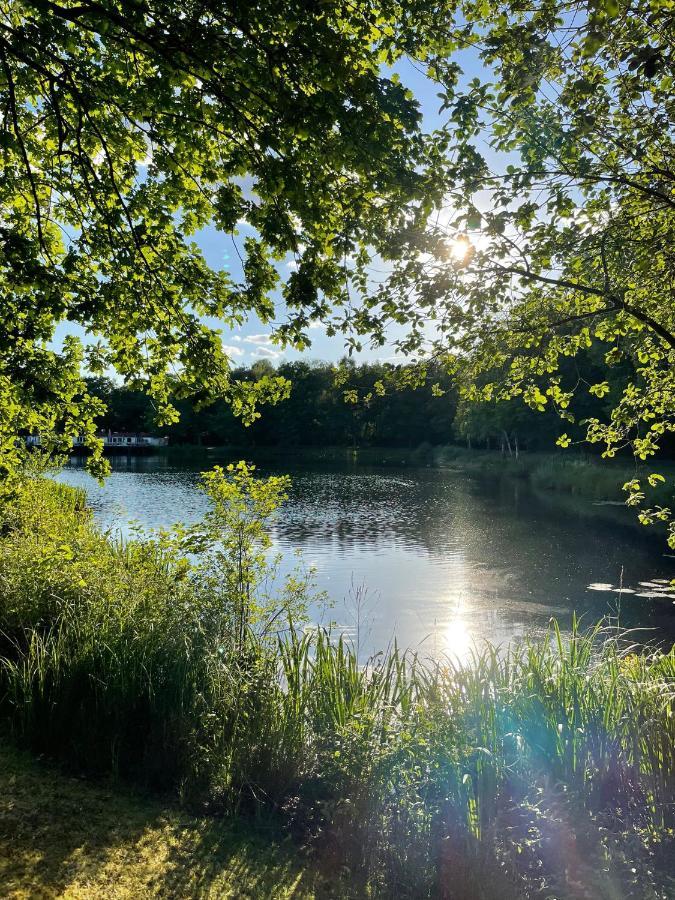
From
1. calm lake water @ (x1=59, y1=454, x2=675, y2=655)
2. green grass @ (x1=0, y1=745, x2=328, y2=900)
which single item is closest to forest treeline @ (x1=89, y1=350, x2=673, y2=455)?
calm lake water @ (x1=59, y1=454, x2=675, y2=655)

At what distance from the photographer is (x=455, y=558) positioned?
64.7ft

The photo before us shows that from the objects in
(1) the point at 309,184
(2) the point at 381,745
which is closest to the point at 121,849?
(2) the point at 381,745

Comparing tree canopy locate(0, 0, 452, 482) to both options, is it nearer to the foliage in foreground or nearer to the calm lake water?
the foliage in foreground

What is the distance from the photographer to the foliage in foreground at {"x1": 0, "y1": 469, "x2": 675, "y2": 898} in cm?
402

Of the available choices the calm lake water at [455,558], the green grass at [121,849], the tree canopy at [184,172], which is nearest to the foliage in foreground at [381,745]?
the green grass at [121,849]

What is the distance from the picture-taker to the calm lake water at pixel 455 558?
12.9m

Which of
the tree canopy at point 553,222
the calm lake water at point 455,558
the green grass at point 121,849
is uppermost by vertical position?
the tree canopy at point 553,222

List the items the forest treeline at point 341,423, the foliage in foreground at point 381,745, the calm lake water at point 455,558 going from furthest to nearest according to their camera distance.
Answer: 1. the forest treeline at point 341,423
2. the calm lake water at point 455,558
3. the foliage in foreground at point 381,745

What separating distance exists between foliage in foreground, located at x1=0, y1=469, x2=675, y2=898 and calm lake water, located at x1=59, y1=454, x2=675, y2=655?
141 inches

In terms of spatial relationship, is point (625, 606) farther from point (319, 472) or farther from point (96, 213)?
point (319, 472)

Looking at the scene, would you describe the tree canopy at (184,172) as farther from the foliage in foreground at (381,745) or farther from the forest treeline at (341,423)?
the forest treeline at (341,423)

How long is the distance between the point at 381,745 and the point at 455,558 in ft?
50.6

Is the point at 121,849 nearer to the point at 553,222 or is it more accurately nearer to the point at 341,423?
the point at 553,222

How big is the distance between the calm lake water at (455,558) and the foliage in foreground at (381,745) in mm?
3573
